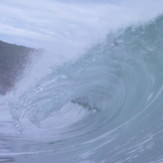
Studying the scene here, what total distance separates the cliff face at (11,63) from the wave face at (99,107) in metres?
1.70

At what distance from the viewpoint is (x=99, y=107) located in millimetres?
6906

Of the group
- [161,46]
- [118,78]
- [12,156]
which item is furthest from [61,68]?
[12,156]

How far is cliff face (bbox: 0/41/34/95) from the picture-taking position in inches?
384

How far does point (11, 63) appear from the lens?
11.7m

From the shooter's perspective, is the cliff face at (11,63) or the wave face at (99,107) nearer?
the wave face at (99,107)

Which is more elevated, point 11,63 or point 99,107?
point 11,63

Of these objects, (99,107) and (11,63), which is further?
(11,63)

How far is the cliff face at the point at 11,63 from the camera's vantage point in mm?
9755

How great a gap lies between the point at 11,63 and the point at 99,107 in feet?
16.8

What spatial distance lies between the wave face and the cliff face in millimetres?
1704

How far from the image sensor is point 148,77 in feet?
23.8

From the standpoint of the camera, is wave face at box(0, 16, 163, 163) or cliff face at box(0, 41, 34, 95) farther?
cliff face at box(0, 41, 34, 95)

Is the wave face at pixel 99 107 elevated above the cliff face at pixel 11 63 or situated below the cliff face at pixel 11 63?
below

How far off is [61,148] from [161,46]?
2.18 meters
